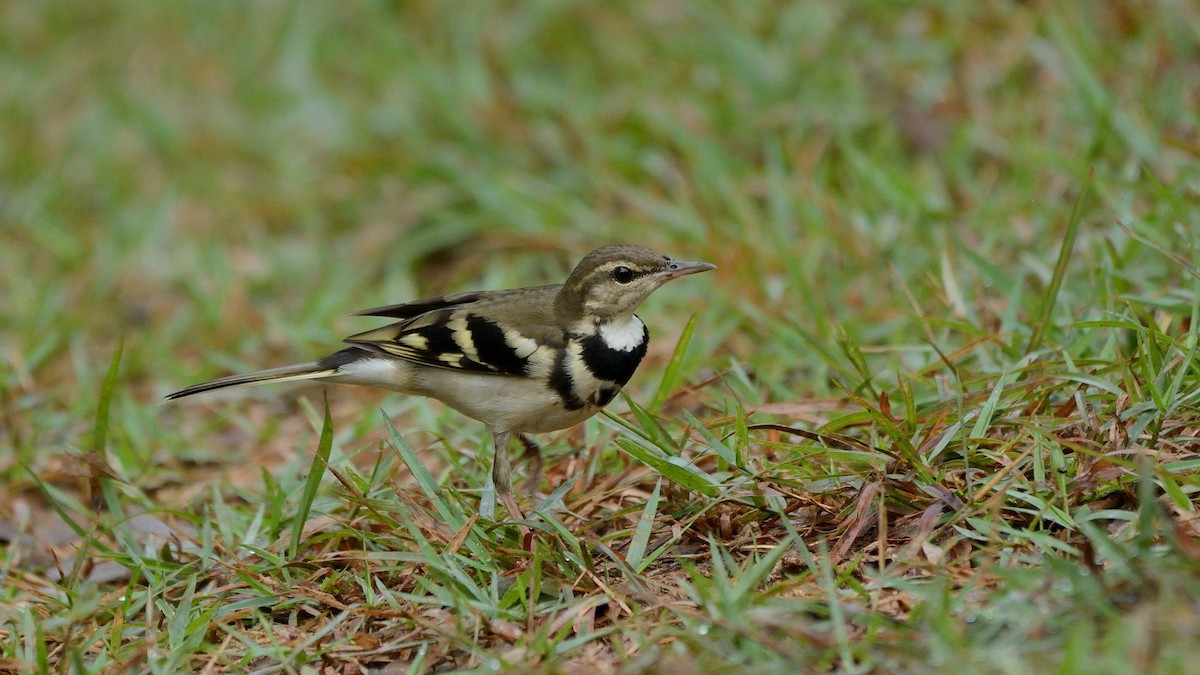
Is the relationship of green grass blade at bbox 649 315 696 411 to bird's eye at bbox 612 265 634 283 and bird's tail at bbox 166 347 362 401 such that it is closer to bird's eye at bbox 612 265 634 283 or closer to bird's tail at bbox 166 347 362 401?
bird's eye at bbox 612 265 634 283

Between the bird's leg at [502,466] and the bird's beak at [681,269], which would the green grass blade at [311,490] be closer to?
the bird's leg at [502,466]

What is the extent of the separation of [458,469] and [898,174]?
3.35 m

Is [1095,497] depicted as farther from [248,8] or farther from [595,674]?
[248,8]

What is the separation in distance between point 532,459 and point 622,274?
31.0 inches

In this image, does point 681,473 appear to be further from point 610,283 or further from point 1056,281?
point 1056,281

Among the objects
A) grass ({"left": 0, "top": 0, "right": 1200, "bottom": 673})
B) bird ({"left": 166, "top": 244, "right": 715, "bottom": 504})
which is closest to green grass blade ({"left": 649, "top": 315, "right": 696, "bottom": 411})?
grass ({"left": 0, "top": 0, "right": 1200, "bottom": 673})

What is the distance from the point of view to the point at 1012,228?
6.35 meters

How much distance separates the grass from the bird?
205 millimetres

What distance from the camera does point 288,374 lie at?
15.9 ft

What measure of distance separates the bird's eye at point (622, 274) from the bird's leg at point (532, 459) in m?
0.69

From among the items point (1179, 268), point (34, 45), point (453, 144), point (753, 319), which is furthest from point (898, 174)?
point (34, 45)

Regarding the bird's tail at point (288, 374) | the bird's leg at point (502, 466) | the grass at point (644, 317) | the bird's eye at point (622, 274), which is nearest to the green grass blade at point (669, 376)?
the grass at point (644, 317)

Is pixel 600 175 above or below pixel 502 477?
above

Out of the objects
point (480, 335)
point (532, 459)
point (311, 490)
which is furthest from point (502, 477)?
point (311, 490)
